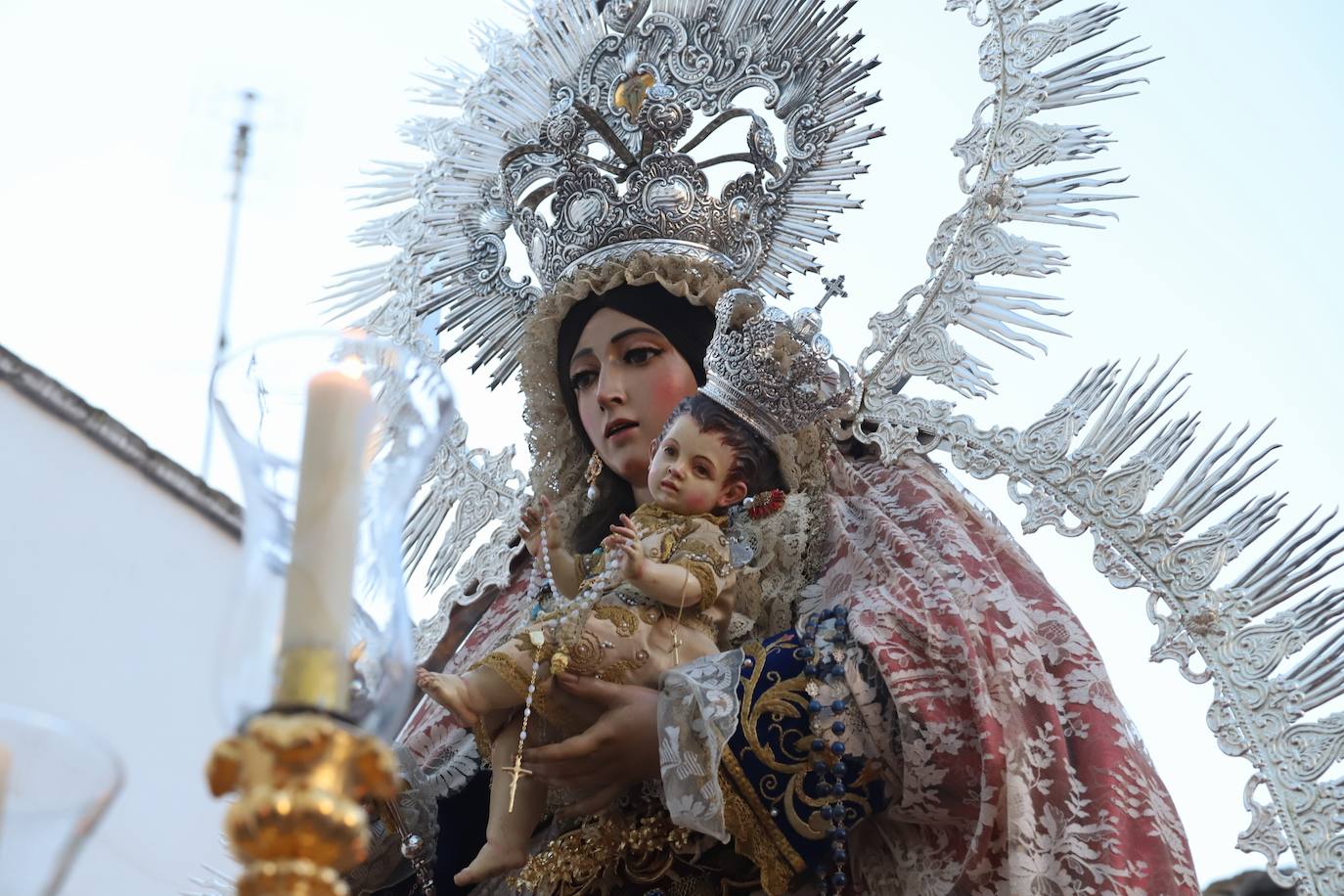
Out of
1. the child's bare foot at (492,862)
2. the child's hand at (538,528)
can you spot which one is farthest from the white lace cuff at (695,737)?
the child's hand at (538,528)

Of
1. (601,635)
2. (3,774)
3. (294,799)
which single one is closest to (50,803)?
(3,774)

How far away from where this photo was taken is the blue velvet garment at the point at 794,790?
275 cm

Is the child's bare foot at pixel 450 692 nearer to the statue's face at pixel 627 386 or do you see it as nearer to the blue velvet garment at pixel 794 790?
the blue velvet garment at pixel 794 790

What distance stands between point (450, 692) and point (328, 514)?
151cm

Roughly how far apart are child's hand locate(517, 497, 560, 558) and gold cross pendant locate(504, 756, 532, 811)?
390 millimetres

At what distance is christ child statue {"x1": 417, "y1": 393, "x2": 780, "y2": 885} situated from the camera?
282 cm

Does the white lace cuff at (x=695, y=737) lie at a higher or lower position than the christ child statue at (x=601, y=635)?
lower

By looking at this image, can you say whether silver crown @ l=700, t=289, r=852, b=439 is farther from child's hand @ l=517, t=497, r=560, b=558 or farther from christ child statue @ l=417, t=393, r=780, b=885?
child's hand @ l=517, t=497, r=560, b=558

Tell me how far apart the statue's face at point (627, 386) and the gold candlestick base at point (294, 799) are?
2280 mm

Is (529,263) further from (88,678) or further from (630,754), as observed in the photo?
(88,678)

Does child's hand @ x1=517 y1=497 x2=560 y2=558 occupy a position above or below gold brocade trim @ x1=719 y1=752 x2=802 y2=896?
above

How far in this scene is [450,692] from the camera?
2795mm

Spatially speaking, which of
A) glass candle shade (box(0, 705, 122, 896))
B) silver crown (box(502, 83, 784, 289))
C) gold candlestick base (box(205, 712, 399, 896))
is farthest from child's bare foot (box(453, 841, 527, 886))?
gold candlestick base (box(205, 712, 399, 896))

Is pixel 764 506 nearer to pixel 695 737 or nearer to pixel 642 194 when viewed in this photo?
pixel 695 737
